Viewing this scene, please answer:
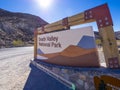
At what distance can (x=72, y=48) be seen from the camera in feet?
16.1

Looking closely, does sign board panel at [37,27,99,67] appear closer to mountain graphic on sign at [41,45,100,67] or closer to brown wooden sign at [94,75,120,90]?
mountain graphic on sign at [41,45,100,67]

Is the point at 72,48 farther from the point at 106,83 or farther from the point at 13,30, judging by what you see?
the point at 13,30

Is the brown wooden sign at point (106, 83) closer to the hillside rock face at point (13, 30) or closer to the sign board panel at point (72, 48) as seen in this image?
the sign board panel at point (72, 48)

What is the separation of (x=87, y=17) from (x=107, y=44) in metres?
0.89

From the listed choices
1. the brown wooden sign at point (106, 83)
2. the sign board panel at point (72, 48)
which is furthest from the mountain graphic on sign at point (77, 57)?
the brown wooden sign at point (106, 83)

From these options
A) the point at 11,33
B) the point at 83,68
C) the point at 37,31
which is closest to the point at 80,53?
the point at 83,68

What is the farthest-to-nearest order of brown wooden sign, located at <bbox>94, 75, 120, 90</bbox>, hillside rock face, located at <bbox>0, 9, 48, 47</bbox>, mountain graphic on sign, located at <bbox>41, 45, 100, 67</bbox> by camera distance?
1. hillside rock face, located at <bbox>0, 9, 48, 47</bbox>
2. mountain graphic on sign, located at <bbox>41, 45, 100, 67</bbox>
3. brown wooden sign, located at <bbox>94, 75, 120, 90</bbox>

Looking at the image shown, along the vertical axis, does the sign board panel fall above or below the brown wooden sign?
above

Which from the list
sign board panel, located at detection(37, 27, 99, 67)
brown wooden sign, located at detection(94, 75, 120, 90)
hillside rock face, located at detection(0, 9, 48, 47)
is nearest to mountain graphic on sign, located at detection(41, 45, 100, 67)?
sign board panel, located at detection(37, 27, 99, 67)

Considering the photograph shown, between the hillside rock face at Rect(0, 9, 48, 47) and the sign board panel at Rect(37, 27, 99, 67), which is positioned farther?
the hillside rock face at Rect(0, 9, 48, 47)

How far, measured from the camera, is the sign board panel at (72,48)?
427 cm

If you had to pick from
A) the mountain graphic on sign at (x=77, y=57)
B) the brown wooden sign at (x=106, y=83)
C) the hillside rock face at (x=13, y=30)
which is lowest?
the brown wooden sign at (x=106, y=83)

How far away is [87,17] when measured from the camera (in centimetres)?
427

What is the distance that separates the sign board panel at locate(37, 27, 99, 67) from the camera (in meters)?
4.27
